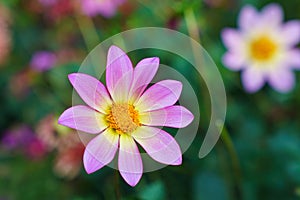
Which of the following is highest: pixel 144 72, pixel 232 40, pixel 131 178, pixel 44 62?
pixel 232 40

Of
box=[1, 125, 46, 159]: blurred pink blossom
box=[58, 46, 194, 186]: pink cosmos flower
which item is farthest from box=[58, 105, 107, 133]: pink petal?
box=[1, 125, 46, 159]: blurred pink blossom

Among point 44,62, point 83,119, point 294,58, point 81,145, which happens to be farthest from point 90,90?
point 294,58

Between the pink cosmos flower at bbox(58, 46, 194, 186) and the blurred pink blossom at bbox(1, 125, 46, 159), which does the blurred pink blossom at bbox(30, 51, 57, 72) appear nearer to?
the blurred pink blossom at bbox(1, 125, 46, 159)

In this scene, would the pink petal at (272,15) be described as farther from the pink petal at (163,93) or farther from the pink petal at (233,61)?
the pink petal at (163,93)

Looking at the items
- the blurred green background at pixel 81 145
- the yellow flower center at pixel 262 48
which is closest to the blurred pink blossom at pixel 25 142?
the blurred green background at pixel 81 145

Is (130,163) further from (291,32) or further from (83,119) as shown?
(291,32)
